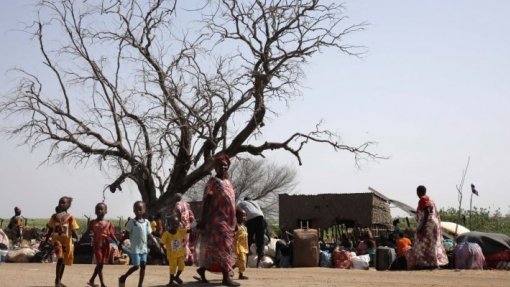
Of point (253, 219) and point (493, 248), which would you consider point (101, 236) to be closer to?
point (253, 219)

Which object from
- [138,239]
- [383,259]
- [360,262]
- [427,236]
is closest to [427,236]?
[427,236]

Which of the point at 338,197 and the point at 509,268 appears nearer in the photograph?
the point at 509,268

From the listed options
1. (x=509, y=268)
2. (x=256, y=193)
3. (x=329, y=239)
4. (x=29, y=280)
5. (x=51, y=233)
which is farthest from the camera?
(x=256, y=193)

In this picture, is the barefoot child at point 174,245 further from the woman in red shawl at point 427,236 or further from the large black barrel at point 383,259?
the large black barrel at point 383,259

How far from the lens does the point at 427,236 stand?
45.5ft

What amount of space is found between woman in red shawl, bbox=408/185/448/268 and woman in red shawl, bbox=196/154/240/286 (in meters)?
5.28

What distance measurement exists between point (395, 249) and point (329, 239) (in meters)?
6.91

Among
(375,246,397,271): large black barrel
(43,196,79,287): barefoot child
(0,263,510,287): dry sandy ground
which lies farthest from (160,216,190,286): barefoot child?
(375,246,397,271): large black barrel

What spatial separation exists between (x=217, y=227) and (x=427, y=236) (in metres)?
5.61

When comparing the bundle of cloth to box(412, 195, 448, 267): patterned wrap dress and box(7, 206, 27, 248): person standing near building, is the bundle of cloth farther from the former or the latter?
box(7, 206, 27, 248): person standing near building

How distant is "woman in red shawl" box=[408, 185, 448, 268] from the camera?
13.8m

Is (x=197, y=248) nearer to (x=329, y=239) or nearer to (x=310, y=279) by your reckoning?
(x=310, y=279)

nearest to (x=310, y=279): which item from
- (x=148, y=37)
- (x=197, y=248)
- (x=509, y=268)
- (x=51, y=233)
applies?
(x=197, y=248)

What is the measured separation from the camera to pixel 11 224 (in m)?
23.3
